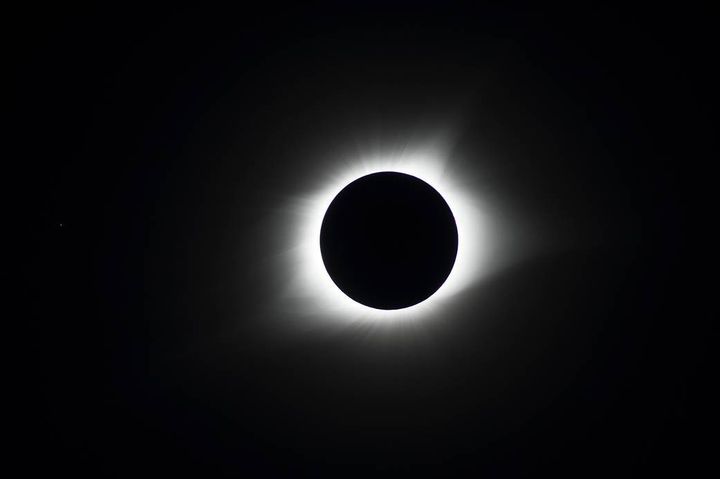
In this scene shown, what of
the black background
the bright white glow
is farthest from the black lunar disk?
the black background

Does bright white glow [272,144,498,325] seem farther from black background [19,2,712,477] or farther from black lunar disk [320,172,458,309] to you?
black lunar disk [320,172,458,309]

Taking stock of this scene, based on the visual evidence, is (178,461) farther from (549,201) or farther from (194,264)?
(549,201)

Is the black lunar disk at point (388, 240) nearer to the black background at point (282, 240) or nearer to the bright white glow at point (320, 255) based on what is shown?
the bright white glow at point (320, 255)

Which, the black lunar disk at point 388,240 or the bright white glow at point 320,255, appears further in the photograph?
the bright white glow at point 320,255

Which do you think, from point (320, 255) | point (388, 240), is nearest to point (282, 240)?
point (320, 255)

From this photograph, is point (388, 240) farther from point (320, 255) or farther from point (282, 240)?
point (282, 240)

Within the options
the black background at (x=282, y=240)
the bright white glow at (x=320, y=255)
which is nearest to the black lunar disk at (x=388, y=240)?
the bright white glow at (x=320, y=255)
